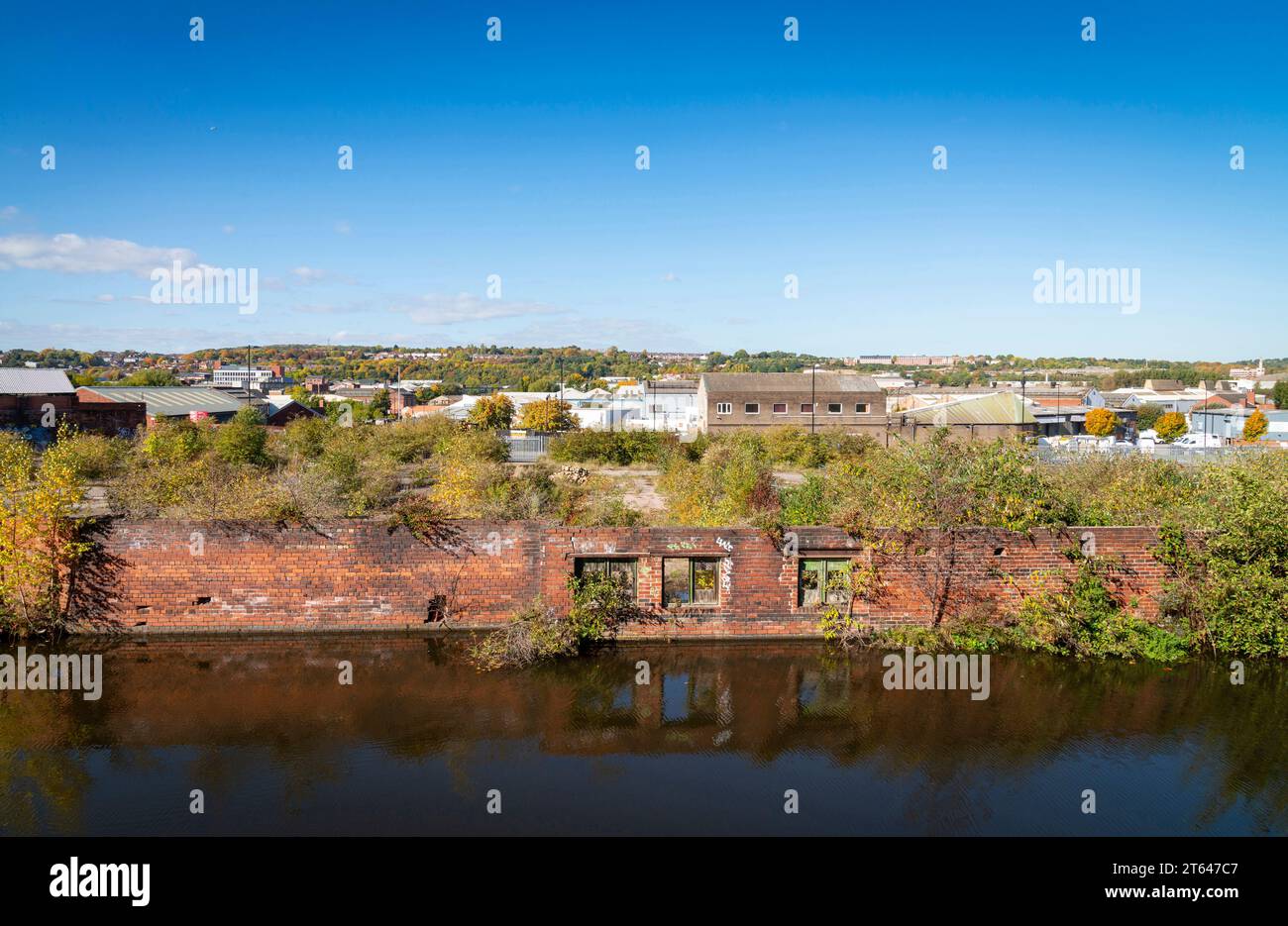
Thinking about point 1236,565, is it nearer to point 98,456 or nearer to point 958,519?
point 958,519

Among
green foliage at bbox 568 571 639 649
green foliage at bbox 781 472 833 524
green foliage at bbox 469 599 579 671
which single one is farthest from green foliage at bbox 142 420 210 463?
green foliage at bbox 781 472 833 524

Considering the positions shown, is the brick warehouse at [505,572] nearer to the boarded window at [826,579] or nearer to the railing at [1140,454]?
the boarded window at [826,579]

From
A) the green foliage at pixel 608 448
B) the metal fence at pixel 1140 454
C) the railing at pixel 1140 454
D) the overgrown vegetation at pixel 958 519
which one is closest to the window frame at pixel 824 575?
the overgrown vegetation at pixel 958 519

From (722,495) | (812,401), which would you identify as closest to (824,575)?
(722,495)

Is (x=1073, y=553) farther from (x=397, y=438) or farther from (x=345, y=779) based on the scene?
(x=397, y=438)
